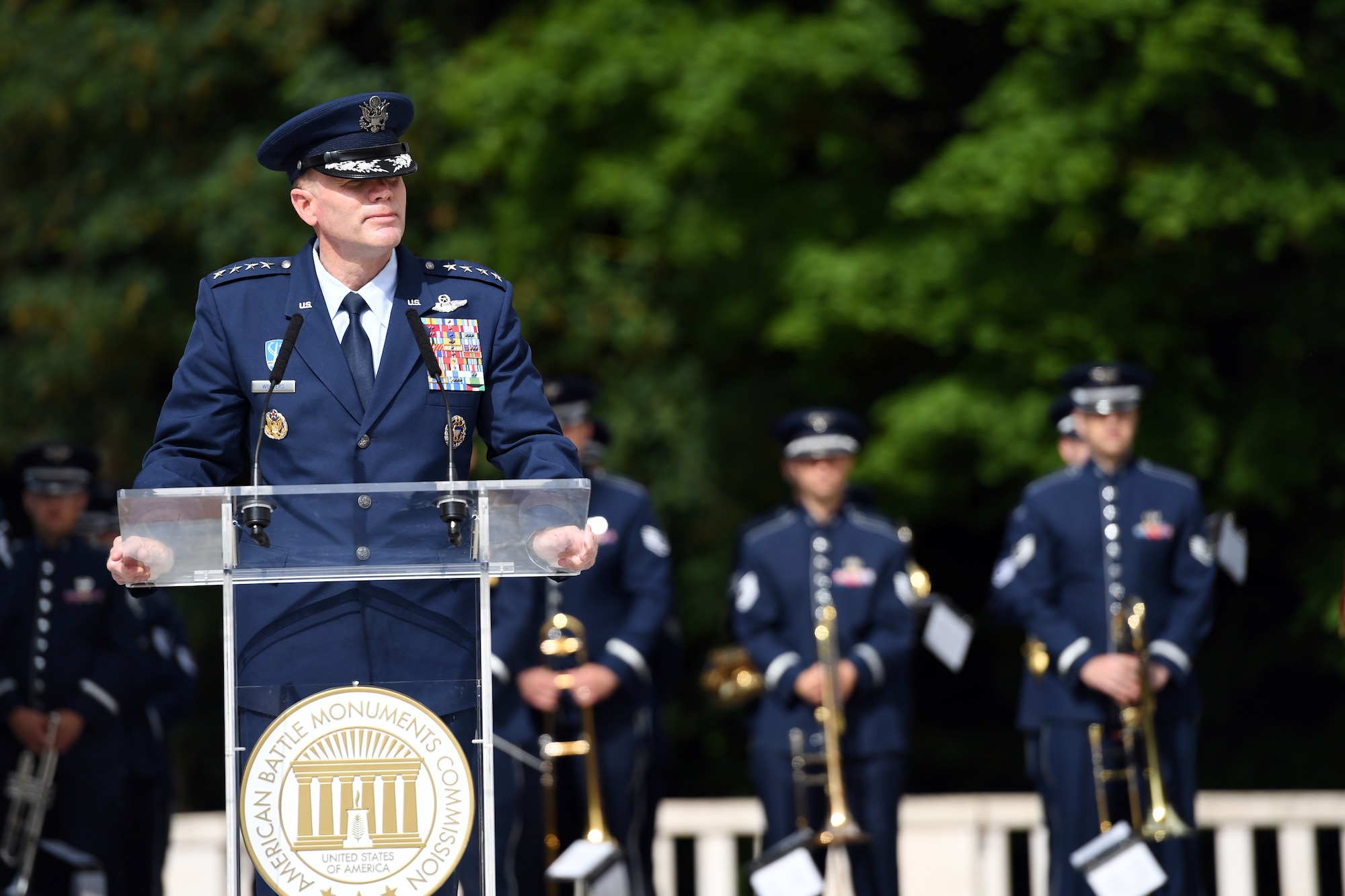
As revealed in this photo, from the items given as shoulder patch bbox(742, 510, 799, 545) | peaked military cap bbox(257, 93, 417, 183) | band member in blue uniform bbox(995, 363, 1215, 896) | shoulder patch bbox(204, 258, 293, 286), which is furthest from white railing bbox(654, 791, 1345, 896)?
peaked military cap bbox(257, 93, 417, 183)

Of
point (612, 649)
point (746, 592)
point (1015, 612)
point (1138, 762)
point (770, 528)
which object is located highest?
point (770, 528)

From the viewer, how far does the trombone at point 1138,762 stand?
689cm

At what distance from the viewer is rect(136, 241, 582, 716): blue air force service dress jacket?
119 inches

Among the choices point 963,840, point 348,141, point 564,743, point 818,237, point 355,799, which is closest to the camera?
point 355,799

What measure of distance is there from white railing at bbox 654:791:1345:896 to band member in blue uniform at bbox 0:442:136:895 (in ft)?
7.63

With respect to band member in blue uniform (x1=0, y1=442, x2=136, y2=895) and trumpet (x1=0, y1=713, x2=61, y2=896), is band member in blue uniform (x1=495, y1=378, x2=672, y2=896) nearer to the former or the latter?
band member in blue uniform (x1=0, y1=442, x2=136, y2=895)

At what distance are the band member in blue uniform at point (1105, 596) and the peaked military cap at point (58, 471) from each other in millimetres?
3803

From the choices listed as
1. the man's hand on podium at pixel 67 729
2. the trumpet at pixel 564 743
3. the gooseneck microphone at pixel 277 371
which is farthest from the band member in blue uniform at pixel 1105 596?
the gooseneck microphone at pixel 277 371

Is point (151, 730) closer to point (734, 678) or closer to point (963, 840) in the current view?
point (734, 678)

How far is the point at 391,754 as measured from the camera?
9.71ft

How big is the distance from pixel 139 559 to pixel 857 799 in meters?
4.91

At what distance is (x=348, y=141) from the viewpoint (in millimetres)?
3438

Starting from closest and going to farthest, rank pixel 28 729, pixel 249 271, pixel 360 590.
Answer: pixel 360 590 < pixel 249 271 < pixel 28 729

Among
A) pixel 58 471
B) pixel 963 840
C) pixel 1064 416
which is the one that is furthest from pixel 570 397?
pixel 963 840
